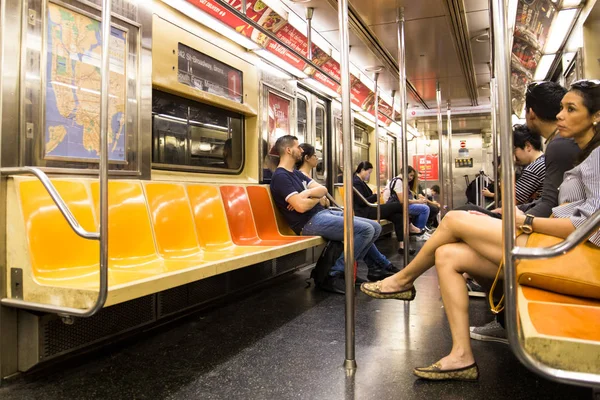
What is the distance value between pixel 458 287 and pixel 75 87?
221 cm

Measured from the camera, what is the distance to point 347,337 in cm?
196

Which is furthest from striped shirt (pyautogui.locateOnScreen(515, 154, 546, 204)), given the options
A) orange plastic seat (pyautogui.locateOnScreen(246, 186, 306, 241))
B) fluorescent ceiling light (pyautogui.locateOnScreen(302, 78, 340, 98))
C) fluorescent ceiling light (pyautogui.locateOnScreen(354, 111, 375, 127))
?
fluorescent ceiling light (pyautogui.locateOnScreen(354, 111, 375, 127))

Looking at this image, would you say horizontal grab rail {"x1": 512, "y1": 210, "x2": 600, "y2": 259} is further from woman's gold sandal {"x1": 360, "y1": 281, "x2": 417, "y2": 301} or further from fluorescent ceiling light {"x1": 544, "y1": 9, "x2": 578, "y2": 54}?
fluorescent ceiling light {"x1": 544, "y1": 9, "x2": 578, "y2": 54}

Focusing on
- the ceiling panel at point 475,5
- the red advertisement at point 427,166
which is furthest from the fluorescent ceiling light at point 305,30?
the red advertisement at point 427,166

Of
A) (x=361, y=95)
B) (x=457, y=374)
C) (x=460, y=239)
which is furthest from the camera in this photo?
(x=361, y=95)

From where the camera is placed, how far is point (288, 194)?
143 inches

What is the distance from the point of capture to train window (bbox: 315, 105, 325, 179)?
5707 millimetres

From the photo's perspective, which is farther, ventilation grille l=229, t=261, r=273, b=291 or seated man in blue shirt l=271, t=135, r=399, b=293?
seated man in blue shirt l=271, t=135, r=399, b=293

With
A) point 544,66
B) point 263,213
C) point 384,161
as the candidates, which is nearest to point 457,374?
point 263,213

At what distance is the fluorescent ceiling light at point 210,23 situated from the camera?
122 inches

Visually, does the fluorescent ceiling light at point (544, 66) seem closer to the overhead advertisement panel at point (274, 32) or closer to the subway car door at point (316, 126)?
the overhead advertisement panel at point (274, 32)

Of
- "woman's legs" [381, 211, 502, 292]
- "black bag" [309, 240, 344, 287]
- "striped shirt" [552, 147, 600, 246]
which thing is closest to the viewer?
"striped shirt" [552, 147, 600, 246]

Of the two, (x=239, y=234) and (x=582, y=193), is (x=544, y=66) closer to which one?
(x=239, y=234)

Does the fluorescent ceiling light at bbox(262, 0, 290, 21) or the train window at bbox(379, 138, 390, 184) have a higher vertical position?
the fluorescent ceiling light at bbox(262, 0, 290, 21)
